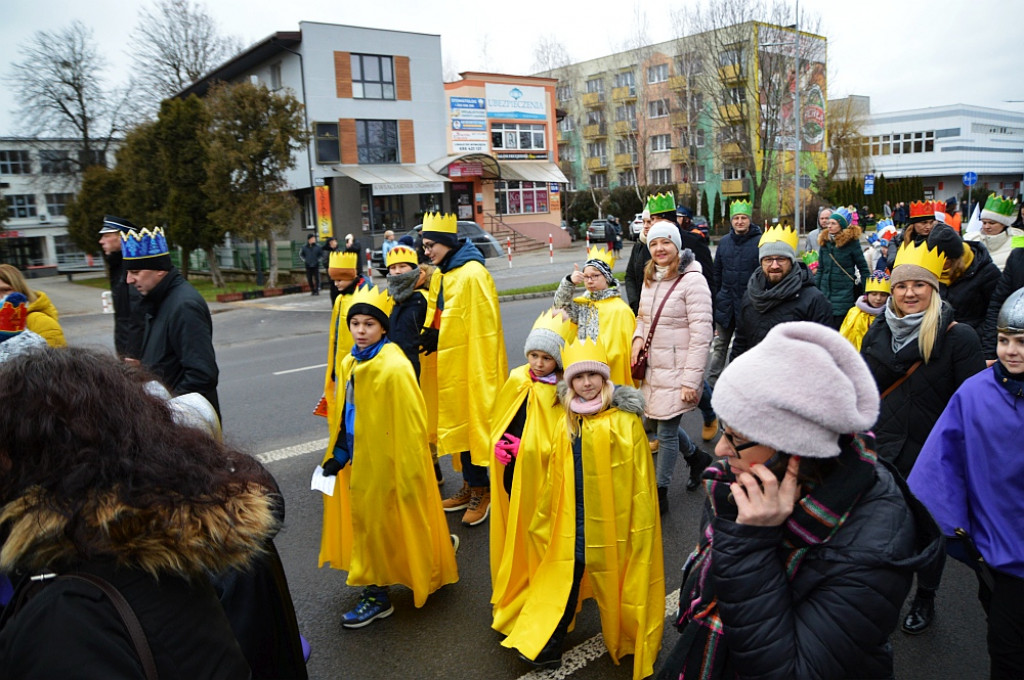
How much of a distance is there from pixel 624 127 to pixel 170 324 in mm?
52746

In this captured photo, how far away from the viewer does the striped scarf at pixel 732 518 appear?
1620 millimetres

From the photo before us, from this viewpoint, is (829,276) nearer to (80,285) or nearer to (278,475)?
(278,475)

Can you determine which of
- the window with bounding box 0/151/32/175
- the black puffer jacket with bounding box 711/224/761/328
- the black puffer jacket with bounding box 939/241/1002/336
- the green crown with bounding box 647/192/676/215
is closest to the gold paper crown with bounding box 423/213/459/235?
the green crown with bounding box 647/192/676/215

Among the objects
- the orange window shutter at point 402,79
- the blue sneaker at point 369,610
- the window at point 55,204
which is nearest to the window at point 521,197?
the orange window shutter at point 402,79

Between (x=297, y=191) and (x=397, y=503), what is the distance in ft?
105

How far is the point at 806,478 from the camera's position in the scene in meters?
1.68

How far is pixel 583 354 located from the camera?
137 inches

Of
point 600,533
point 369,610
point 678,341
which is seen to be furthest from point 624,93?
point 600,533

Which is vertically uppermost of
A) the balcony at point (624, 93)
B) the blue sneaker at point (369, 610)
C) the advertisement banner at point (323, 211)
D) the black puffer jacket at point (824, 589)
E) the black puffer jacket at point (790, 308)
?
the balcony at point (624, 93)

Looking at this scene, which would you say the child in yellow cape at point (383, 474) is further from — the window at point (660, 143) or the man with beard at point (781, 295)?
the window at point (660, 143)

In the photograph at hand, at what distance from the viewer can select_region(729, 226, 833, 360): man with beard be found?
516 cm

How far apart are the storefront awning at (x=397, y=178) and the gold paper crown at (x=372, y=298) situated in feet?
93.1

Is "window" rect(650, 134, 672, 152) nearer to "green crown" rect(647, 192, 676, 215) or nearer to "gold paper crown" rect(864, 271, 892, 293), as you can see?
"green crown" rect(647, 192, 676, 215)

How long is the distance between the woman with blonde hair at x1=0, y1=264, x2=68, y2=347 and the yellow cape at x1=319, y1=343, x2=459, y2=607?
288cm
